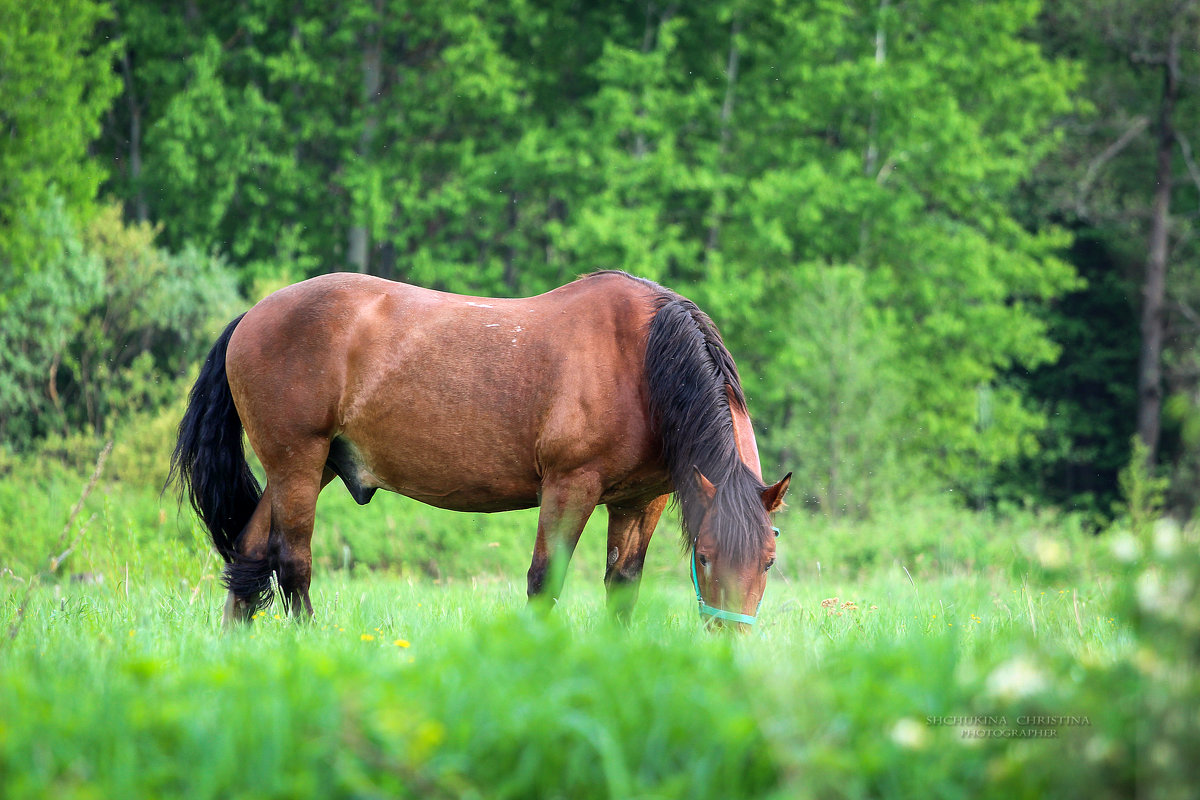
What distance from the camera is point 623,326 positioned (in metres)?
4.87

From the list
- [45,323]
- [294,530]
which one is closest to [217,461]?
[294,530]

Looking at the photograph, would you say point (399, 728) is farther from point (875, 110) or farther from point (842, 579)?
point (875, 110)

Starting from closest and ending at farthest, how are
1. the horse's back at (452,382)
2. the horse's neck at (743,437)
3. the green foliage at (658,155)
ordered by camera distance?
the horse's neck at (743,437), the horse's back at (452,382), the green foliage at (658,155)

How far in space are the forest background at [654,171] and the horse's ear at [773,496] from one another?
11686 mm

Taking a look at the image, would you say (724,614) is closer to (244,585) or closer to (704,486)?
(704,486)

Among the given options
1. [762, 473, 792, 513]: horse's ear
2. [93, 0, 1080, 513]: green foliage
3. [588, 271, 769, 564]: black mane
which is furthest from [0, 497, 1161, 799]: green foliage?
[93, 0, 1080, 513]: green foliage

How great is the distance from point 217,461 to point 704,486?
2834mm

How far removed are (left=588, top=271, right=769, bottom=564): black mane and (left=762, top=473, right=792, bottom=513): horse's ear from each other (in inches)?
1.6

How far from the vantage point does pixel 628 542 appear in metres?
5.07

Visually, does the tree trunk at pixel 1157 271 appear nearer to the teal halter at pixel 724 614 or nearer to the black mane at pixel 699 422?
the black mane at pixel 699 422

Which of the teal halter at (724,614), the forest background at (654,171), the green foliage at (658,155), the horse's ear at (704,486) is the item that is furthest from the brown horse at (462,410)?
the green foliage at (658,155)

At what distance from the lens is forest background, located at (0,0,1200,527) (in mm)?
18125

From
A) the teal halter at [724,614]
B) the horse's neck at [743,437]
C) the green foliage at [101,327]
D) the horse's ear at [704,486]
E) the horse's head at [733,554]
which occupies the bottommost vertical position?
the green foliage at [101,327]

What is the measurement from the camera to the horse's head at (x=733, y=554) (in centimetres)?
379
